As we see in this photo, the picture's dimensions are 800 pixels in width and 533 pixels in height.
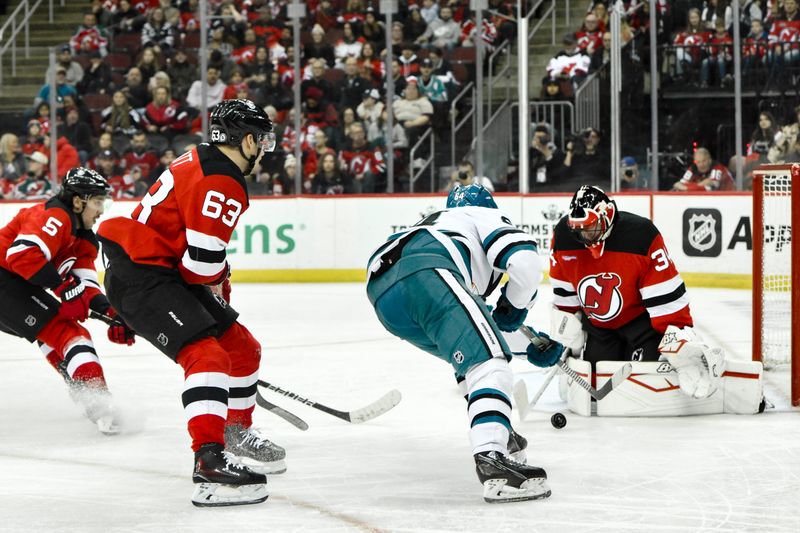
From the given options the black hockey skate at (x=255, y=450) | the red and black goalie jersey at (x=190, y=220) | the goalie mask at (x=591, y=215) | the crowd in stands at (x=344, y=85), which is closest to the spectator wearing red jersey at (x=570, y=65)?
the crowd in stands at (x=344, y=85)

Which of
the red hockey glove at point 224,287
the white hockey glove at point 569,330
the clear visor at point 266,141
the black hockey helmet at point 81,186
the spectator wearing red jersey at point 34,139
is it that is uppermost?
the spectator wearing red jersey at point 34,139

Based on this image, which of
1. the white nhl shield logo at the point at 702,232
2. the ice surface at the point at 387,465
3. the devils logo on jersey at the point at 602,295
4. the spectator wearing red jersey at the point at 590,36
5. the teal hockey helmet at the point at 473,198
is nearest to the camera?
the ice surface at the point at 387,465

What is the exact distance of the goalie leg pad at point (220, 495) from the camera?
3.20 metres

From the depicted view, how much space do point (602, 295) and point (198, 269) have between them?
1940 mm

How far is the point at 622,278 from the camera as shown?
4613mm

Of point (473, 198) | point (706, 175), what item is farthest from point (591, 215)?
point (706, 175)

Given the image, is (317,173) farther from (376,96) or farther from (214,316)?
(214,316)

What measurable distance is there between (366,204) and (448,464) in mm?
6424

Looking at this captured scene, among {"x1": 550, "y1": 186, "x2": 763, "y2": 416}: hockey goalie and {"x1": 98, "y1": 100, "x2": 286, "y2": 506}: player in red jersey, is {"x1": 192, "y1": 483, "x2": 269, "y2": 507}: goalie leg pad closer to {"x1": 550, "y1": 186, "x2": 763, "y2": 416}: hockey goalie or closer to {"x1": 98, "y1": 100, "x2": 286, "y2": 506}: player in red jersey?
{"x1": 98, "y1": 100, "x2": 286, "y2": 506}: player in red jersey

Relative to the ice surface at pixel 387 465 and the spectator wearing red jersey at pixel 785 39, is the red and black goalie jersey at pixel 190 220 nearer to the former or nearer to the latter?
the ice surface at pixel 387 465

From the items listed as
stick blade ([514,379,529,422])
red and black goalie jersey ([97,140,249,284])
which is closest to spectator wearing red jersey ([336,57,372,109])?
stick blade ([514,379,529,422])

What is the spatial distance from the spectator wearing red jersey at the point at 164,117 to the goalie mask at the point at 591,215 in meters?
6.39

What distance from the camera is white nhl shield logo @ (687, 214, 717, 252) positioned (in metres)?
9.20

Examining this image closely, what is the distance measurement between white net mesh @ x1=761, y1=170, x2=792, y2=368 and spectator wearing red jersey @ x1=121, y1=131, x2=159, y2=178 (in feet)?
19.1
